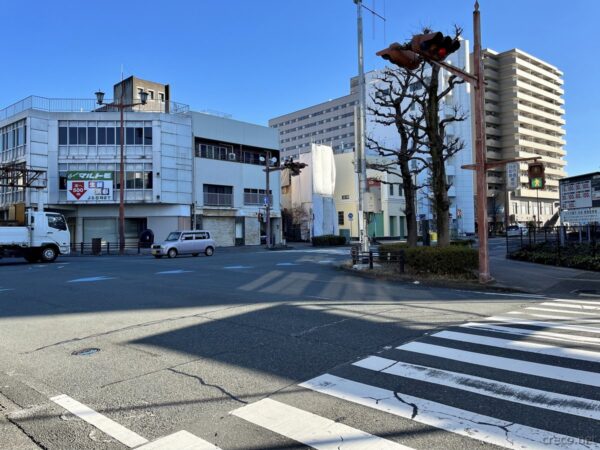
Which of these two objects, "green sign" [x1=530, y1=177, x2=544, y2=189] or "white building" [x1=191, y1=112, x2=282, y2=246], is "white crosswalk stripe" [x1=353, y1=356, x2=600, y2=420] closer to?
"green sign" [x1=530, y1=177, x2=544, y2=189]

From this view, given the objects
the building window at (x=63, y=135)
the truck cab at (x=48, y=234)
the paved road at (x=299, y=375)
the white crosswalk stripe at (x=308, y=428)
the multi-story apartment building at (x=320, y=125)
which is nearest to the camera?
the white crosswalk stripe at (x=308, y=428)

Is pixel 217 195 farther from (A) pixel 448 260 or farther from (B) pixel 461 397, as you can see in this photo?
(B) pixel 461 397

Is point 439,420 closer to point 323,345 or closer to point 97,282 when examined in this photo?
point 323,345

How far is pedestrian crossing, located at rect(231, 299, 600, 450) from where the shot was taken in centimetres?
372

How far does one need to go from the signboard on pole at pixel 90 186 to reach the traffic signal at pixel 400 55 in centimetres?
3505

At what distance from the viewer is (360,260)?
19.2 metres

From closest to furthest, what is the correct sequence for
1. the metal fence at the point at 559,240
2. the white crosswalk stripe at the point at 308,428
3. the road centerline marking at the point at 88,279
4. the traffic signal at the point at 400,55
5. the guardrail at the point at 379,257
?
the white crosswalk stripe at the point at 308,428 < the traffic signal at the point at 400,55 < the road centerline marking at the point at 88,279 < the guardrail at the point at 379,257 < the metal fence at the point at 559,240

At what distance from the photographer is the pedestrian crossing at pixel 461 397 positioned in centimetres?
372

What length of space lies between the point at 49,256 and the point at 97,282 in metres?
12.8

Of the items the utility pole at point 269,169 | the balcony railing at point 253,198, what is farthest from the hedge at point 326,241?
the balcony railing at point 253,198

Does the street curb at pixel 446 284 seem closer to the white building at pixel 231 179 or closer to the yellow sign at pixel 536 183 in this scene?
the yellow sign at pixel 536 183

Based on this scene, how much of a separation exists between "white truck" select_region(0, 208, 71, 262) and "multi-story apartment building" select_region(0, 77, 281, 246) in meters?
13.2

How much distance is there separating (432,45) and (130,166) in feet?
121

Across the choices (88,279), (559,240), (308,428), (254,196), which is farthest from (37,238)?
(254,196)
